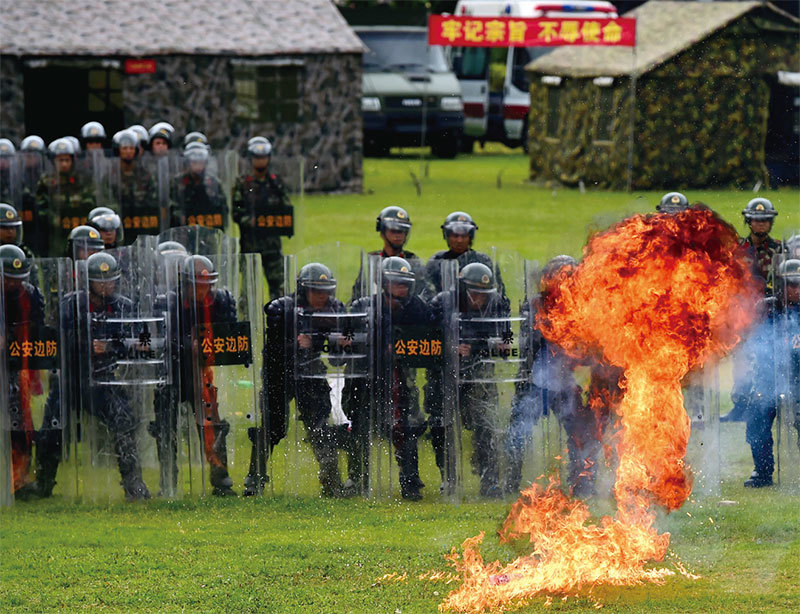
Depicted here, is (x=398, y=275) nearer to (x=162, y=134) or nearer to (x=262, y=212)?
(x=262, y=212)

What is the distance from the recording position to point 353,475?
987cm

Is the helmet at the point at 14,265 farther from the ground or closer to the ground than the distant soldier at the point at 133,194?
closer to the ground

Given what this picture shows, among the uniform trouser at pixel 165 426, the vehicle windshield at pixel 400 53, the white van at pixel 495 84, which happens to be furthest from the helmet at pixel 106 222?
the white van at pixel 495 84

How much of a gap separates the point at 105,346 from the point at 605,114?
1656cm

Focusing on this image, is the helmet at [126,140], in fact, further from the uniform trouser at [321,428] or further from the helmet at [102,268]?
the uniform trouser at [321,428]

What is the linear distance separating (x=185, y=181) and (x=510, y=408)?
7.30 meters

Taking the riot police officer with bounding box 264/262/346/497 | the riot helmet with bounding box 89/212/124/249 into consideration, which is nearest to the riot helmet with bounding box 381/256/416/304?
the riot police officer with bounding box 264/262/346/497

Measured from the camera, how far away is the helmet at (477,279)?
9.69 meters

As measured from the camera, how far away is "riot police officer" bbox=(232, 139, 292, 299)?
51.2 ft

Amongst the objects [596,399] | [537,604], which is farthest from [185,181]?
[537,604]

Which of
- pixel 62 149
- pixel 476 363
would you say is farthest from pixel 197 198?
pixel 476 363

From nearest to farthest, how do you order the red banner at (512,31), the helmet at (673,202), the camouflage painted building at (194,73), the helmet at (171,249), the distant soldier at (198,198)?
1. the helmet at (171,249)
2. the helmet at (673,202)
3. the distant soldier at (198,198)
4. the camouflage painted building at (194,73)
5. the red banner at (512,31)

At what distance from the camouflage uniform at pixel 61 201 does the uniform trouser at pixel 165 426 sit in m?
6.64

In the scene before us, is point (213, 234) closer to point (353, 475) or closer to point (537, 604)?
point (353, 475)
